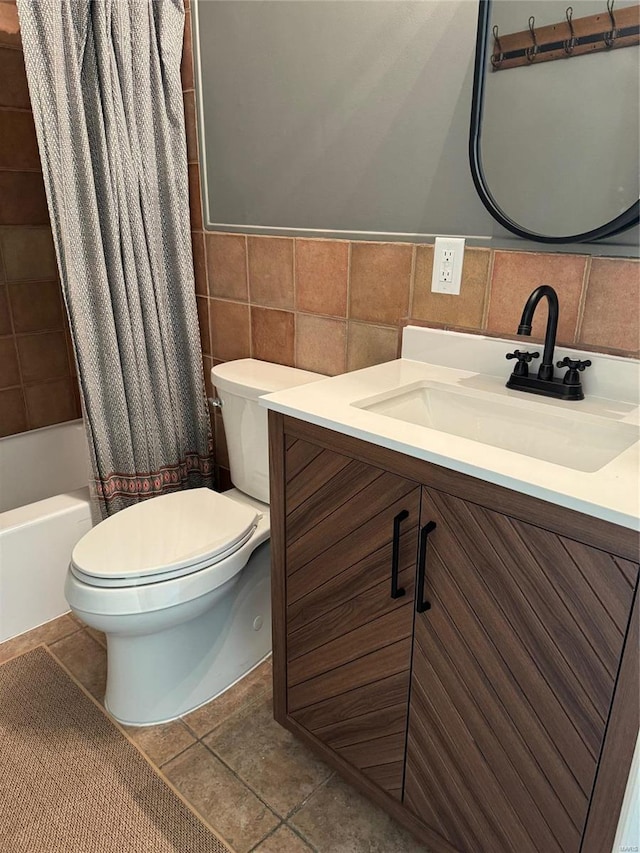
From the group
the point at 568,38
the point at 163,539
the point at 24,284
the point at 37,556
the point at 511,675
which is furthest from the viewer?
the point at 24,284

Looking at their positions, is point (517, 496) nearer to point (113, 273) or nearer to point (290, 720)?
point (290, 720)

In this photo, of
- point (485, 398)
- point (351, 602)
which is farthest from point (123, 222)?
point (351, 602)

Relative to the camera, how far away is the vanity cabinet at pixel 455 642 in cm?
84

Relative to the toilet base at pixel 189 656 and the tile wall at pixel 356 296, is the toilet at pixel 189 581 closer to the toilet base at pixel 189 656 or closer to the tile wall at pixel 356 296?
the toilet base at pixel 189 656

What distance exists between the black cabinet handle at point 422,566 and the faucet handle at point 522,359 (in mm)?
468

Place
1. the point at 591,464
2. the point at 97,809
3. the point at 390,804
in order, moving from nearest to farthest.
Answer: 1. the point at 591,464
2. the point at 390,804
3. the point at 97,809

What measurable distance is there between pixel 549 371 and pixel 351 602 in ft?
2.02

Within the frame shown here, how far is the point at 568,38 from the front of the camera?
115 centimetres

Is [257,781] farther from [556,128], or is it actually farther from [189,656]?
[556,128]

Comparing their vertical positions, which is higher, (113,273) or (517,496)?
(113,273)

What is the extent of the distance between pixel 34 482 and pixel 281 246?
1.43 m

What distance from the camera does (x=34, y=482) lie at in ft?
7.86

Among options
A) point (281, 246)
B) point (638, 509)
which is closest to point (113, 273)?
point (281, 246)

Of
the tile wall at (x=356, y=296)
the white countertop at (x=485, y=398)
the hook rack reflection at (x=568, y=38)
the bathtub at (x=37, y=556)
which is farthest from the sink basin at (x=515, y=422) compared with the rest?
the bathtub at (x=37, y=556)
